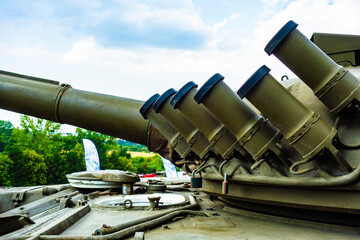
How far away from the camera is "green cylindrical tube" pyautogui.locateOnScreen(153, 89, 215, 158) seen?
3.73m

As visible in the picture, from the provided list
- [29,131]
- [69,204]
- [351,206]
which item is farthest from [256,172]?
[29,131]

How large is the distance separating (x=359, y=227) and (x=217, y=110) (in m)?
1.55

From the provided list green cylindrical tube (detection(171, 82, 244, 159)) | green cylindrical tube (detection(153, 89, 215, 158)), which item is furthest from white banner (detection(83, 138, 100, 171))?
green cylindrical tube (detection(171, 82, 244, 159))

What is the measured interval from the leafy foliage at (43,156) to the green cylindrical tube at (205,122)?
26654 mm

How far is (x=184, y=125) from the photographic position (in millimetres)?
3750

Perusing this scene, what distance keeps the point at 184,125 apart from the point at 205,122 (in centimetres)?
39

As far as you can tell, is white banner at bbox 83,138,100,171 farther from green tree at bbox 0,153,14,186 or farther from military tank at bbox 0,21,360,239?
military tank at bbox 0,21,360,239

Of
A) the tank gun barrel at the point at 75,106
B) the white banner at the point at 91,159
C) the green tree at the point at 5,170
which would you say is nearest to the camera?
the tank gun barrel at the point at 75,106

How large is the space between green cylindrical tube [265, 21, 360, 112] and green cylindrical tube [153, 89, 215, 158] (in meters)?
1.31

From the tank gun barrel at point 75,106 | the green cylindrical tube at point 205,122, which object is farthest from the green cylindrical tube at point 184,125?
the tank gun barrel at point 75,106

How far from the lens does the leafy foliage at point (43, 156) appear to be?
90.8 ft

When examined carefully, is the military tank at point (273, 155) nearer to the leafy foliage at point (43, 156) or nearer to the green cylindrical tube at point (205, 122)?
the green cylindrical tube at point (205, 122)

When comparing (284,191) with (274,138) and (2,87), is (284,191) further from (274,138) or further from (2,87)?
(2,87)

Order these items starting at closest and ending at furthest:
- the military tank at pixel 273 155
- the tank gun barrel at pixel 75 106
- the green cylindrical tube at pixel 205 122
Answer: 1. the military tank at pixel 273 155
2. the green cylindrical tube at pixel 205 122
3. the tank gun barrel at pixel 75 106
